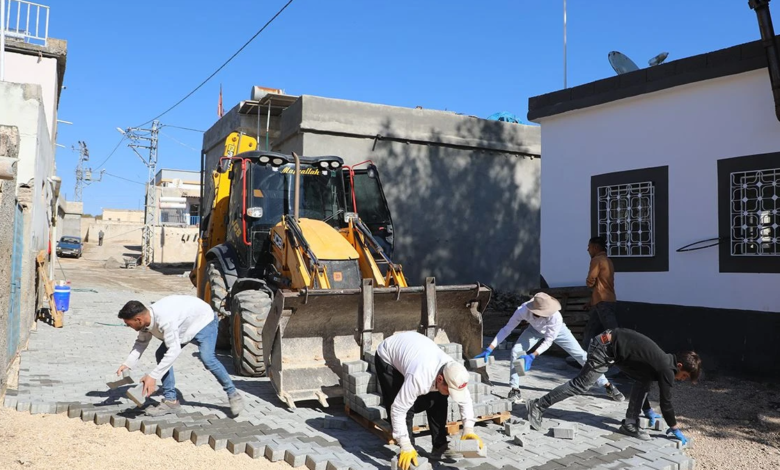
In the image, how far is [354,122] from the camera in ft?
50.4

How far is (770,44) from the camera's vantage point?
8148 millimetres

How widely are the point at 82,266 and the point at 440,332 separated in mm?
28373

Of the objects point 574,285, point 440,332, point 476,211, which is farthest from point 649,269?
point 476,211

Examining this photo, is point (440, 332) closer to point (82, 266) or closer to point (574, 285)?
point (574, 285)

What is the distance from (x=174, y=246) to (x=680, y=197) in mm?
29230

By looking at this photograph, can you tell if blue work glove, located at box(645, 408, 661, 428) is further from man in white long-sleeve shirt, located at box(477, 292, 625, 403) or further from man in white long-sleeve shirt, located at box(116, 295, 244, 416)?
Answer: man in white long-sleeve shirt, located at box(116, 295, 244, 416)

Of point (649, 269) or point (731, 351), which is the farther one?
point (649, 269)

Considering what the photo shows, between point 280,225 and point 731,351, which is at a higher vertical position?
point 280,225

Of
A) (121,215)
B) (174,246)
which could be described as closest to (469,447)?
(174,246)

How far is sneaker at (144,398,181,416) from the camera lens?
614 centimetres

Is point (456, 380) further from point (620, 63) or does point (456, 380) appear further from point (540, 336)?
point (620, 63)

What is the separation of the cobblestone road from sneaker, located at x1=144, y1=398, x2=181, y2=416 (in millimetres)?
104

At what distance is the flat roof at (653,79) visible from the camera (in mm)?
8750

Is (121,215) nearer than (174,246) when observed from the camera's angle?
No
